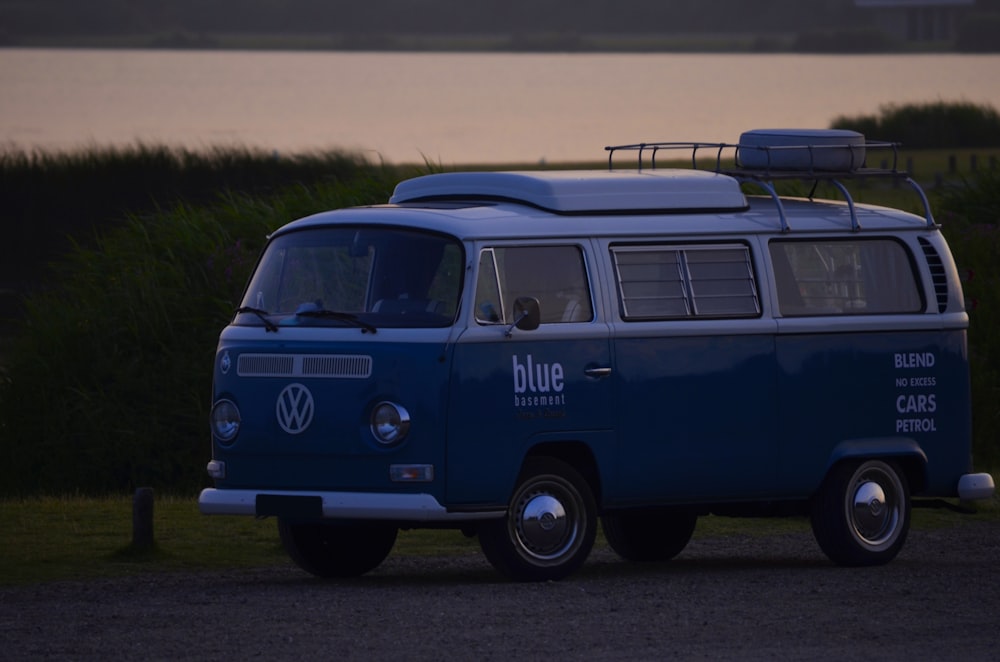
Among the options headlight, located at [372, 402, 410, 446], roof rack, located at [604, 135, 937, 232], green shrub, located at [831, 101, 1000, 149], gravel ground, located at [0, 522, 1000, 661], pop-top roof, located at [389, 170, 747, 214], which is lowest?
gravel ground, located at [0, 522, 1000, 661]

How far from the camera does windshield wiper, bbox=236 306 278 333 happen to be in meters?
12.2

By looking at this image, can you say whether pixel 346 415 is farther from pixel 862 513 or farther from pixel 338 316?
pixel 862 513

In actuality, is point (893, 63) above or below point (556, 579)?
above

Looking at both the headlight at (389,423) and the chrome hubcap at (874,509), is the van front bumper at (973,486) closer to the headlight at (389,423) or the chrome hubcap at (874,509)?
the chrome hubcap at (874,509)

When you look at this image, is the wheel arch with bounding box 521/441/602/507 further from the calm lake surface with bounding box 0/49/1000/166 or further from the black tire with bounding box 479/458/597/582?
the calm lake surface with bounding box 0/49/1000/166

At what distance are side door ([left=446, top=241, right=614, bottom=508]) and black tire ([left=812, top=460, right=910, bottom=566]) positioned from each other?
183 centimetres

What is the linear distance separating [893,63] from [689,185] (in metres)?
180

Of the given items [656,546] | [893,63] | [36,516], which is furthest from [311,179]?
[893,63]

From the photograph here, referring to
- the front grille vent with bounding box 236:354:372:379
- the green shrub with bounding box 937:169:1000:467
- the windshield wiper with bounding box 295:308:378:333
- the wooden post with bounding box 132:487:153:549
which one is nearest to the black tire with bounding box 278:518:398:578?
the front grille vent with bounding box 236:354:372:379

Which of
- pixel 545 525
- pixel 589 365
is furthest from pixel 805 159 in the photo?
pixel 545 525

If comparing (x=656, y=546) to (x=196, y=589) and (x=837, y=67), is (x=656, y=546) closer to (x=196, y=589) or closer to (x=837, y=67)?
(x=196, y=589)

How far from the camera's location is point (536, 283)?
484 inches

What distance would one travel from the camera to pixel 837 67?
19600cm

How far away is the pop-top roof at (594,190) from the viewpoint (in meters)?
12.7
